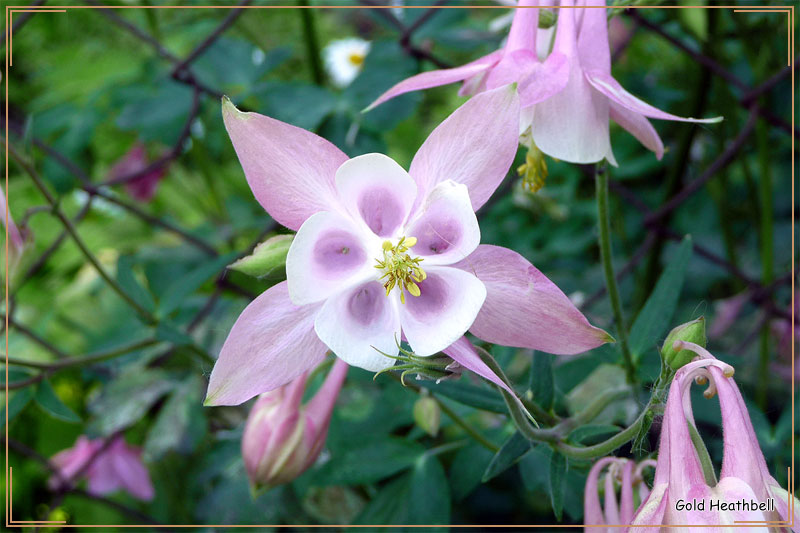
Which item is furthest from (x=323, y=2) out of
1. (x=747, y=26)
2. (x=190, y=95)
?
(x=747, y=26)

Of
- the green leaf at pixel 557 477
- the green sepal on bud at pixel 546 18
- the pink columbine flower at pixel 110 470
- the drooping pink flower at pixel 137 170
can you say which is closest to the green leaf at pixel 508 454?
the green leaf at pixel 557 477

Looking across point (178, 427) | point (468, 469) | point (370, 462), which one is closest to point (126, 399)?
point (178, 427)

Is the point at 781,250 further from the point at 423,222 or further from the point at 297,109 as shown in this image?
the point at 423,222

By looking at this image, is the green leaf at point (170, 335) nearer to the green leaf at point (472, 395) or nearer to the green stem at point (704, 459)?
the green leaf at point (472, 395)

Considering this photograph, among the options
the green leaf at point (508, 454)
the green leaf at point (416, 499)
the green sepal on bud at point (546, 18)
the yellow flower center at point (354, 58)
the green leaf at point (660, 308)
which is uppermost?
the yellow flower center at point (354, 58)

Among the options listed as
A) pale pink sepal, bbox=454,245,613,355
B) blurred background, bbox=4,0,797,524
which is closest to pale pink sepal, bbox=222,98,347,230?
pale pink sepal, bbox=454,245,613,355

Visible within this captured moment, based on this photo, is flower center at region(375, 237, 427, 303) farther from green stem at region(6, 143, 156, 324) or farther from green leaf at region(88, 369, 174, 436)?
green leaf at region(88, 369, 174, 436)

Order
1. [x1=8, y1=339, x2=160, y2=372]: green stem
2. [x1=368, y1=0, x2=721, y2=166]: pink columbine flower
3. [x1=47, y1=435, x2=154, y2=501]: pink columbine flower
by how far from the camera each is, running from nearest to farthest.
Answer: [x1=368, y1=0, x2=721, y2=166]: pink columbine flower → [x1=8, y1=339, x2=160, y2=372]: green stem → [x1=47, y1=435, x2=154, y2=501]: pink columbine flower
